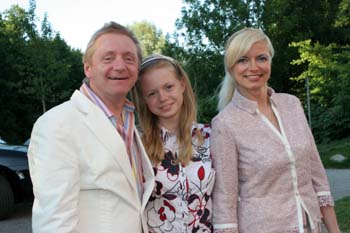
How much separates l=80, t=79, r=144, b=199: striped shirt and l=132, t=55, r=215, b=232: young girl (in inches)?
5.5

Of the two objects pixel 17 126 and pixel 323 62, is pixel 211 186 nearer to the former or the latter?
pixel 323 62

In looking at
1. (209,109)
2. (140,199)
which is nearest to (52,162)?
(140,199)

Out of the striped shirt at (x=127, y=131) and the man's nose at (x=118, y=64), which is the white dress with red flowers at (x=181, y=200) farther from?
the man's nose at (x=118, y=64)

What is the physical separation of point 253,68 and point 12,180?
575 centimetres

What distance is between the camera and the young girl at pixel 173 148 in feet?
8.20

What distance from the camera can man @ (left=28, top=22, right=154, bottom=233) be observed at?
202 centimetres

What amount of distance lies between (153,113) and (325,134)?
16419mm

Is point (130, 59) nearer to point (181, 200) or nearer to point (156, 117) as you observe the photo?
point (156, 117)

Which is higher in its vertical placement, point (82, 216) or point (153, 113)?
point (153, 113)

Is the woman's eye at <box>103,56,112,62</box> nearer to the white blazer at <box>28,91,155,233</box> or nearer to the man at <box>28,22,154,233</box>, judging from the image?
the man at <box>28,22,154,233</box>

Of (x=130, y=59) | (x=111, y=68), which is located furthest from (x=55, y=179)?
(x=130, y=59)

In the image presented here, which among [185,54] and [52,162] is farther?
[185,54]

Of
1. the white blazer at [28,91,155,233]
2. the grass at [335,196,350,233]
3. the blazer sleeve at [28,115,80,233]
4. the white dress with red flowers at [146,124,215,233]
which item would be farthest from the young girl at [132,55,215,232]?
the grass at [335,196,350,233]

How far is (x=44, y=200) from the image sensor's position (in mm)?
2014
